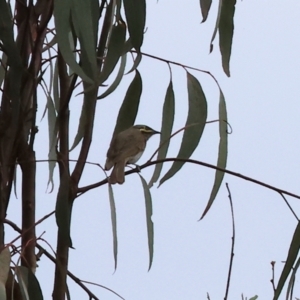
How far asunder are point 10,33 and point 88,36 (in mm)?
148

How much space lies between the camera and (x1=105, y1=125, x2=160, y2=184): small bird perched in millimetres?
1545

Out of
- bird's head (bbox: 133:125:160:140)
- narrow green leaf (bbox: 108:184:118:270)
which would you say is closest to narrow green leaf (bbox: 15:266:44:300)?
narrow green leaf (bbox: 108:184:118:270)

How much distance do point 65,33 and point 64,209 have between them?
0.27 m

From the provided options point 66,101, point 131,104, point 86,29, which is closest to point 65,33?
point 86,29

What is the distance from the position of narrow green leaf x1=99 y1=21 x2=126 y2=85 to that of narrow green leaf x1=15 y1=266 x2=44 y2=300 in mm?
302

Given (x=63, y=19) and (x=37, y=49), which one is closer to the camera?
(x=63, y=19)

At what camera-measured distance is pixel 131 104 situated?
1445 millimetres

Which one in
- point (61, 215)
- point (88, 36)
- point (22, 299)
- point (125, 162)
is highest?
point (88, 36)

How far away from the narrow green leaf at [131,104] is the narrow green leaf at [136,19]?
1.21 feet

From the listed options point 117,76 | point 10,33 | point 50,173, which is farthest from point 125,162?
point 10,33

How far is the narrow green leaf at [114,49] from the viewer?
114cm

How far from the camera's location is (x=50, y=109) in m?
1.52

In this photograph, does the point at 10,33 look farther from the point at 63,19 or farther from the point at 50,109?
the point at 50,109

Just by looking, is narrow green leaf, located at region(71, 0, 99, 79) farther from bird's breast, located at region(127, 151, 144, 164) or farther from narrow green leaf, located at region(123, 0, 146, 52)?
bird's breast, located at region(127, 151, 144, 164)
